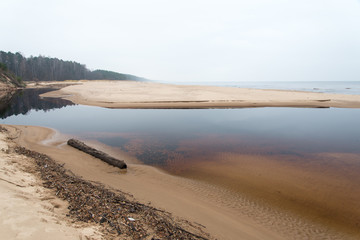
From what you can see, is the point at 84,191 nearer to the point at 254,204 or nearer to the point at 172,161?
the point at 172,161

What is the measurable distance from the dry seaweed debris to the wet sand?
0.52 meters

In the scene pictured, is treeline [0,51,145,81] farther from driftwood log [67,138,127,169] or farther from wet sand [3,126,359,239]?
wet sand [3,126,359,239]

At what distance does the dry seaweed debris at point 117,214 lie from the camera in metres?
3.91

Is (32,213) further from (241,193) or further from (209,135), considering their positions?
(209,135)

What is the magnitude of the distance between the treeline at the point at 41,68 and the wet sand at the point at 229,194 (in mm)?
113984

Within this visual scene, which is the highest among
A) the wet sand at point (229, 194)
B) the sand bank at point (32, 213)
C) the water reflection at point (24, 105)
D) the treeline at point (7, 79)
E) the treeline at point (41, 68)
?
the treeline at point (41, 68)

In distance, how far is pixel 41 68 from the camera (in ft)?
359

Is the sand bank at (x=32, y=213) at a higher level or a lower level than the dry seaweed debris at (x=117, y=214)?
higher

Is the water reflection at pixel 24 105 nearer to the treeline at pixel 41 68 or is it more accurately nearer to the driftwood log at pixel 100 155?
the driftwood log at pixel 100 155

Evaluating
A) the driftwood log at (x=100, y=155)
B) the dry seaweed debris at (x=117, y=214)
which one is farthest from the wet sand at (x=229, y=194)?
the dry seaweed debris at (x=117, y=214)

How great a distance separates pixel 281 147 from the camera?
11438mm

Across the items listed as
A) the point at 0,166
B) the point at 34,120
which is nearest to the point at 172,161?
the point at 0,166

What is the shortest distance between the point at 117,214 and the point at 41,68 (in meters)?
135

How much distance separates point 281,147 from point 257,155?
2342 mm
